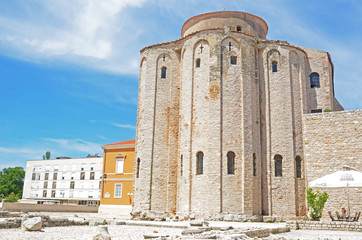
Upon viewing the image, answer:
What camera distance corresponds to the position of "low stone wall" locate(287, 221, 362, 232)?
1441 centimetres

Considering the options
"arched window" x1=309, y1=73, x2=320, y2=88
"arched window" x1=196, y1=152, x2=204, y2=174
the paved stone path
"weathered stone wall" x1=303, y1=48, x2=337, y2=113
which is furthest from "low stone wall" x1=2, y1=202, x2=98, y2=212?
"arched window" x1=309, y1=73, x2=320, y2=88

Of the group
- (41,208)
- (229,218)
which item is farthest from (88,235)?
(41,208)

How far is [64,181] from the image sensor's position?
61.1m

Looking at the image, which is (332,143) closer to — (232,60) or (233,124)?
(233,124)

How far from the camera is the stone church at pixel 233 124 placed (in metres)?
21.6

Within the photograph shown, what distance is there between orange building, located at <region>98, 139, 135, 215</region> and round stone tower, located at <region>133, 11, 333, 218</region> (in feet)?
28.8

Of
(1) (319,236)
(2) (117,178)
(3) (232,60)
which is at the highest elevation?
(3) (232,60)

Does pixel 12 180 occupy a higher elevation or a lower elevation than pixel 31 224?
higher

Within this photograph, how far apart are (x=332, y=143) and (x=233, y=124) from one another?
5892mm

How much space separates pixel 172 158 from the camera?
24.4 meters

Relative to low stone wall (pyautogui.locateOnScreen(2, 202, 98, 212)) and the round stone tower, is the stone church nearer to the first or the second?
the round stone tower

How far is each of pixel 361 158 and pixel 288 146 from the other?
173 inches

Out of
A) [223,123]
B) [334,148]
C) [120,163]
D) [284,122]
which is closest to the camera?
[334,148]

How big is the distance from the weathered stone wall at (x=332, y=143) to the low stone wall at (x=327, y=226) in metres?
6.45
